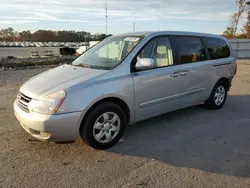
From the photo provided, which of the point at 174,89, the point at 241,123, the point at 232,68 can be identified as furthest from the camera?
the point at 232,68

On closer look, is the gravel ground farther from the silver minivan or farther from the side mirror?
the side mirror

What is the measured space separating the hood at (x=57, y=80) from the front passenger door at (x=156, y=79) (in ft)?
2.17

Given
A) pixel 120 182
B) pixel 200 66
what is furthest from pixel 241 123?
pixel 120 182

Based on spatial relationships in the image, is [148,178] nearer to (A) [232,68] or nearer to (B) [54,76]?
(B) [54,76]

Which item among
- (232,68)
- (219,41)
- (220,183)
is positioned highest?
(219,41)

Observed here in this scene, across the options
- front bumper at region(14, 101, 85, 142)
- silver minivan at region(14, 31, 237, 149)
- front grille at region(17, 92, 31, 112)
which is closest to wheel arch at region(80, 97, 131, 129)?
silver minivan at region(14, 31, 237, 149)

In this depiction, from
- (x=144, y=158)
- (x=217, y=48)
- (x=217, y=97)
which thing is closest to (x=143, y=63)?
(x=144, y=158)

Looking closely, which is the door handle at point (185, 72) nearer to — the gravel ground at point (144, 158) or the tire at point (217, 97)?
the gravel ground at point (144, 158)

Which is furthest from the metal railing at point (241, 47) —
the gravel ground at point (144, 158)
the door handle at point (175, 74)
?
the door handle at point (175, 74)

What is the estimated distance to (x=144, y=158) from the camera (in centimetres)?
341

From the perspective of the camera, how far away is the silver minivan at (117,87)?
10.8ft

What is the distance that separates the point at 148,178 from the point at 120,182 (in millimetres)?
346

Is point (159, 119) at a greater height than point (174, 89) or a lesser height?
lesser

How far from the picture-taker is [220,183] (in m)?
2.83
